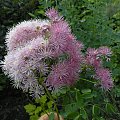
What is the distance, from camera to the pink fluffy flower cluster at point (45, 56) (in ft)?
6.79

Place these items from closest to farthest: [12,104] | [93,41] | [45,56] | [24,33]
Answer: [45,56] → [24,33] → [93,41] → [12,104]

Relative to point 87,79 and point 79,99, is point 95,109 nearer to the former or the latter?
point 79,99

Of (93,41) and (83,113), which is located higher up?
(93,41)


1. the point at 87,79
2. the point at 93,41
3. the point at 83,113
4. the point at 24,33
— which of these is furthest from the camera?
the point at 93,41

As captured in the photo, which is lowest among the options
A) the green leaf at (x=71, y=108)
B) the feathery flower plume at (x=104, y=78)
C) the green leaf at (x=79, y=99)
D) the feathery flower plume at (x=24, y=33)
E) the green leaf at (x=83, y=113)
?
the green leaf at (x=83, y=113)

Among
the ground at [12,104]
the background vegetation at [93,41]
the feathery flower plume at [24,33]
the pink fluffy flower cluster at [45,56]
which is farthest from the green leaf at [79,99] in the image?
the ground at [12,104]

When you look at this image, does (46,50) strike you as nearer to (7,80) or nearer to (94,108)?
(94,108)

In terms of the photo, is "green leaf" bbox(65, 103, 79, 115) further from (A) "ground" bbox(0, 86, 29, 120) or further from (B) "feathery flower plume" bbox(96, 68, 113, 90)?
(A) "ground" bbox(0, 86, 29, 120)

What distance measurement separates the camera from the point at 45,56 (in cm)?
206

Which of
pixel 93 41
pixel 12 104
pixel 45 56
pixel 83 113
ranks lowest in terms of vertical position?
pixel 83 113

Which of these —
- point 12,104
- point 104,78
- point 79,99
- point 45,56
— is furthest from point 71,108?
point 12,104

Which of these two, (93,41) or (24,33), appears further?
(93,41)

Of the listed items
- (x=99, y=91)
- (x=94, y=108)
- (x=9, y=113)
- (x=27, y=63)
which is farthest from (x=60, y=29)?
(x=9, y=113)

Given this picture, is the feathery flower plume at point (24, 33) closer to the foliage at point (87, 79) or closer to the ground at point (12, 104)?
the foliage at point (87, 79)
